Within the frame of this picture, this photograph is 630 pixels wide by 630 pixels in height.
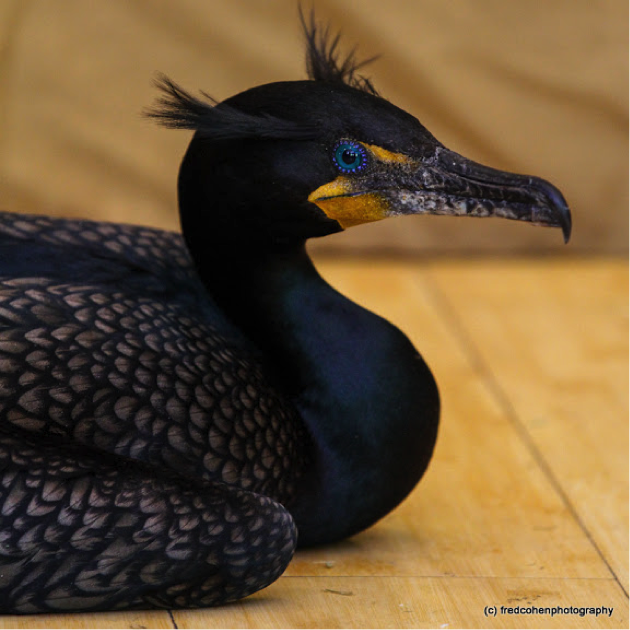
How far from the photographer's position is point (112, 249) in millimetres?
1854

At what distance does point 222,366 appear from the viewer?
5.45ft

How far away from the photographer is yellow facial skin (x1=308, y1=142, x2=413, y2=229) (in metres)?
1.65

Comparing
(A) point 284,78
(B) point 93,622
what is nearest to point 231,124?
(B) point 93,622

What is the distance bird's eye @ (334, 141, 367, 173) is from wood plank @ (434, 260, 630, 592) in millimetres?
707

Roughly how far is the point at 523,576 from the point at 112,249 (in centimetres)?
77

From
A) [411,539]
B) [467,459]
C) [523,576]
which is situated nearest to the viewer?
[523,576]

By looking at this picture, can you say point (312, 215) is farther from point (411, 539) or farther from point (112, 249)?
point (411, 539)

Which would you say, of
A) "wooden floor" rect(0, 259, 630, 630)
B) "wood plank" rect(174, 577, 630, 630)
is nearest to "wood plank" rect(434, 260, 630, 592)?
"wooden floor" rect(0, 259, 630, 630)

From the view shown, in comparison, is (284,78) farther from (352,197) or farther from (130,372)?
(130,372)

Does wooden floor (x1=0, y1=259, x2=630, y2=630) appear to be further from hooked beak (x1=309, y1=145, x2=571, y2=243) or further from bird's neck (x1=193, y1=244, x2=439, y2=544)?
hooked beak (x1=309, y1=145, x2=571, y2=243)

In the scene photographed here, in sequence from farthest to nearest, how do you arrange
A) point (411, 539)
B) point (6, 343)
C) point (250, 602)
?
point (411, 539)
point (250, 602)
point (6, 343)

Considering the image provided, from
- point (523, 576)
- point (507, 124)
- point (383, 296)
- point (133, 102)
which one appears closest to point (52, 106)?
point (133, 102)

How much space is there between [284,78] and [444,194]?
1.72 metres

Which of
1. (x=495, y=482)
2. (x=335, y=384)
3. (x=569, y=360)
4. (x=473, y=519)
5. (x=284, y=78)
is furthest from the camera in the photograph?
(x=284, y=78)
